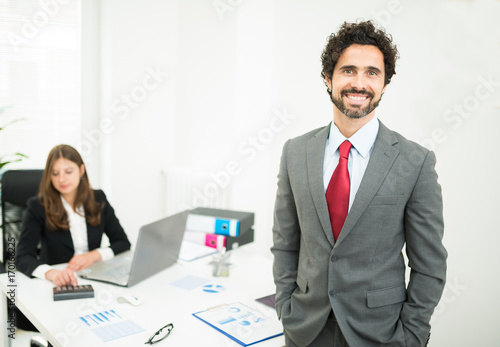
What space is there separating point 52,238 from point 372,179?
5.85ft

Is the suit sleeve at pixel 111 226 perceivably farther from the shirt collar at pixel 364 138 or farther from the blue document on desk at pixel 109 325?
the shirt collar at pixel 364 138

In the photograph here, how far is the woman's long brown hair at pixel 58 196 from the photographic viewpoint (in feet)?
7.82

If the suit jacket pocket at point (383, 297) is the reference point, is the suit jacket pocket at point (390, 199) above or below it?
above

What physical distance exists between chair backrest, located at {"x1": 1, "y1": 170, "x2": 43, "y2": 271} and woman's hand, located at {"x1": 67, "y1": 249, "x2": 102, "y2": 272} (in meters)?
0.52

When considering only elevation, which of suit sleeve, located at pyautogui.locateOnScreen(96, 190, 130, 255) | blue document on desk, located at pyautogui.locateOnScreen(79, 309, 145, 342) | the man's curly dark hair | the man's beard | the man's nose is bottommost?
blue document on desk, located at pyautogui.locateOnScreen(79, 309, 145, 342)

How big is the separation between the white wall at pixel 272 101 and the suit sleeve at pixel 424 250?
102 centimetres

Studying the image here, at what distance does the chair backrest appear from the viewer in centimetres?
250

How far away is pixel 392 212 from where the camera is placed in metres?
1.36

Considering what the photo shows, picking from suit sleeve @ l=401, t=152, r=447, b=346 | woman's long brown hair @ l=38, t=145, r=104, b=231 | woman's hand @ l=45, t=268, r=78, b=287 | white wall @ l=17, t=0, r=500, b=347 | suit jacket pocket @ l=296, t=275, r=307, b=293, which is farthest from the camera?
woman's long brown hair @ l=38, t=145, r=104, b=231

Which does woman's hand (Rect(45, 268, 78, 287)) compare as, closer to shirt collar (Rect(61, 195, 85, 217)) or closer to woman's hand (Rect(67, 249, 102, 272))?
woman's hand (Rect(67, 249, 102, 272))

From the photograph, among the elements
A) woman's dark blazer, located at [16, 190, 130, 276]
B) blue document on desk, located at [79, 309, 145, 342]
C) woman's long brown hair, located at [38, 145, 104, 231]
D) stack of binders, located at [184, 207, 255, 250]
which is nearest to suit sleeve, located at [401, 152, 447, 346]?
blue document on desk, located at [79, 309, 145, 342]

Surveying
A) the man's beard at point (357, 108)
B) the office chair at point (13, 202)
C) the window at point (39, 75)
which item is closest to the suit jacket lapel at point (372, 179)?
the man's beard at point (357, 108)

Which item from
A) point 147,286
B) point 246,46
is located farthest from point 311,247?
point 246,46

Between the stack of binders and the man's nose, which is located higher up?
the man's nose
